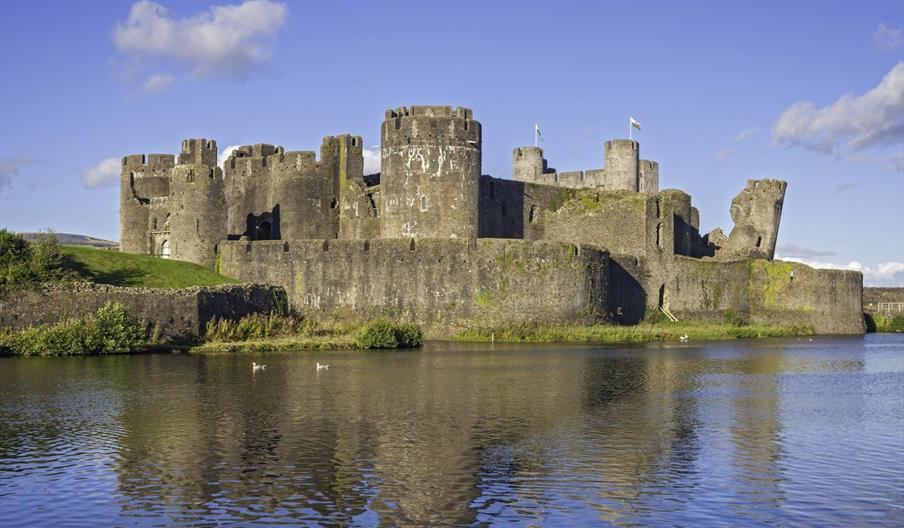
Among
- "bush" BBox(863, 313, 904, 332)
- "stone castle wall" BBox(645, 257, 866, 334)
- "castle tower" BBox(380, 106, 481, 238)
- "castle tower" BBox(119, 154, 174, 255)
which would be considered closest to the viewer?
"castle tower" BBox(380, 106, 481, 238)

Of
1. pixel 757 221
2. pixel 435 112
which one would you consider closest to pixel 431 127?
pixel 435 112

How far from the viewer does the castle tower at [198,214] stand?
46.1 m

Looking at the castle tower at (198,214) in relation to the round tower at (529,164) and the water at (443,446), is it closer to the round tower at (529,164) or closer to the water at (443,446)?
the water at (443,446)

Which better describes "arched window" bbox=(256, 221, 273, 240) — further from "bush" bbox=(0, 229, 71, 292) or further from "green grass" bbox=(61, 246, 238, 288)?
"bush" bbox=(0, 229, 71, 292)

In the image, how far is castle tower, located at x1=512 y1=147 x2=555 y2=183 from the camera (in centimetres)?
6612

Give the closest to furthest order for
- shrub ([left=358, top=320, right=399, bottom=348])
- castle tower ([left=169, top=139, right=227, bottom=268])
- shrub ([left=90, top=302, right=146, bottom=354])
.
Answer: shrub ([left=90, top=302, right=146, bottom=354]) → shrub ([left=358, top=320, right=399, bottom=348]) → castle tower ([left=169, top=139, right=227, bottom=268])

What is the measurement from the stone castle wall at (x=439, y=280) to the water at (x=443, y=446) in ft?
45.6

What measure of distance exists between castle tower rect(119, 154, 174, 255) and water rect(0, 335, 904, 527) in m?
25.7

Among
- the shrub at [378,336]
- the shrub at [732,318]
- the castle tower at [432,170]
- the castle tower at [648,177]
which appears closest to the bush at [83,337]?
the shrub at [378,336]

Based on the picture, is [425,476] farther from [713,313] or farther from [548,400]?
[713,313]

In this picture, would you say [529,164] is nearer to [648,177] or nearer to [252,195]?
[648,177]

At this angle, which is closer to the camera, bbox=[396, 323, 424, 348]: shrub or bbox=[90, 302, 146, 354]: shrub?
bbox=[90, 302, 146, 354]: shrub

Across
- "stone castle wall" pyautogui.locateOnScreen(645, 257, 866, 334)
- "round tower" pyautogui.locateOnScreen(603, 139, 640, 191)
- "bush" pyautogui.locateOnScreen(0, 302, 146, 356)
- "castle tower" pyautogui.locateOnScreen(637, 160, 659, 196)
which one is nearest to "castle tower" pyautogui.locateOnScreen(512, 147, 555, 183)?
"round tower" pyautogui.locateOnScreen(603, 139, 640, 191)

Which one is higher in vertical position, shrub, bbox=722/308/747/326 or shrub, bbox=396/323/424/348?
shrub, bbox=722/308/747/326
